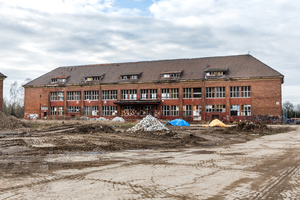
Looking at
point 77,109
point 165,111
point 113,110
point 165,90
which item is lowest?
point 165,111

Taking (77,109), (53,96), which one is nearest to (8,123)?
(77,109)

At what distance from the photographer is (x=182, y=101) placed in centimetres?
4894

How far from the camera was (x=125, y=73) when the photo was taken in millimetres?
53844

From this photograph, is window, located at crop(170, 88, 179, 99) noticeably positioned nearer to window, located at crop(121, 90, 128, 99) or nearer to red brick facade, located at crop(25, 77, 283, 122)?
red brick facade, located at crop(25, 77, 283, 122)

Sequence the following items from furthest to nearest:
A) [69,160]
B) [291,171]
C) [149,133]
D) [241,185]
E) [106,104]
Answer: [106,104] → [149,133] → [69,160] → [291,171] → [241,185]

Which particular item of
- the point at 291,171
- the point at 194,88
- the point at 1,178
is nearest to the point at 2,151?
the point at 1,178

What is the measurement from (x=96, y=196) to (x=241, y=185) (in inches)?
119

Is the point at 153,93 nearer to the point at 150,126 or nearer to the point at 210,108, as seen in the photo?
the point at 210,108

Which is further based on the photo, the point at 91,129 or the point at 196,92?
the point at 196,92

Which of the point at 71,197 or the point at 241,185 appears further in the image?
the point at 241,185

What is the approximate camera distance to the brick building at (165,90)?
44938 mm

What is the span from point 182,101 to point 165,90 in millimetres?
3766

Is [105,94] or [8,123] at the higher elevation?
[105,94]

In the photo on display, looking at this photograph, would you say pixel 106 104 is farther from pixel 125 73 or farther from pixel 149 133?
pixel 149 133
